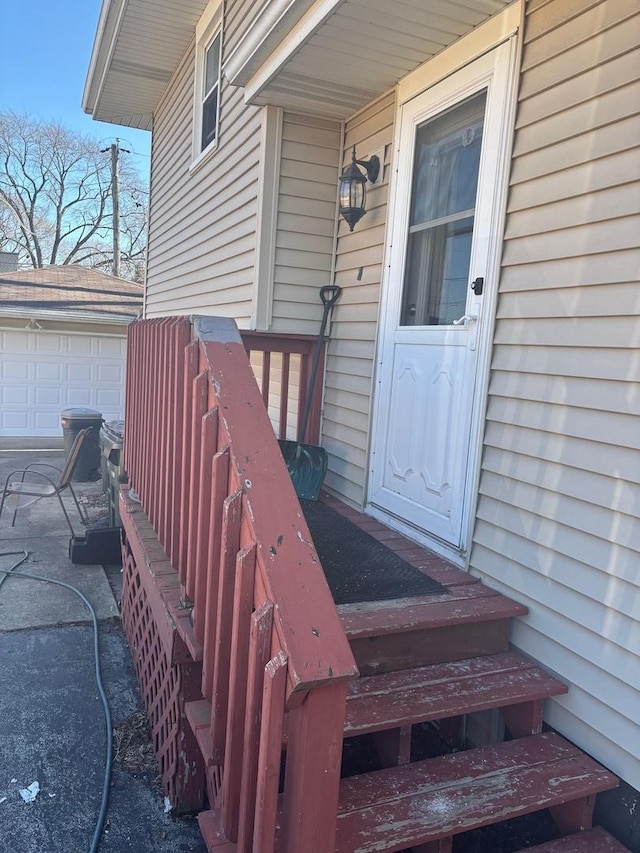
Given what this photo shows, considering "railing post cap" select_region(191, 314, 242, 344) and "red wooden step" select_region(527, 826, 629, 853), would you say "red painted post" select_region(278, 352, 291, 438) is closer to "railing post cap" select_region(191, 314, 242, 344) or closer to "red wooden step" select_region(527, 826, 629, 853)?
"railing post cap" select_region(191, 314, 242, 344)

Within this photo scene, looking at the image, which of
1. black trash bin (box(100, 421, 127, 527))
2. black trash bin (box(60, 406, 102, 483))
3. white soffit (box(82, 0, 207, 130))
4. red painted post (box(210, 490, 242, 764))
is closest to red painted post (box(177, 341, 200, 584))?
red painted post (box(210, 490, 242, 764))

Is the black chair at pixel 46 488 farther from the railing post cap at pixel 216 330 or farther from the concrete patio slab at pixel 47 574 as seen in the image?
the railing post cap at pixel 216 330

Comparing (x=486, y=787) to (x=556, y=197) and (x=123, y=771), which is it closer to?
(x=123, y=771)

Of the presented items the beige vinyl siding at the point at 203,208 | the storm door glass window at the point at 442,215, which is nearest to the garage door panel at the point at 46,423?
the beige vinyl siding at the point at 203,208

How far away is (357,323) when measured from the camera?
12.5 feet

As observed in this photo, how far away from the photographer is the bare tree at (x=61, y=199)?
82.2 feet

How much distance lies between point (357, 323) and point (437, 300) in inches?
31.8

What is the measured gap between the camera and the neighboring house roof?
11.6 metres

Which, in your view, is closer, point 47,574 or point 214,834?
point 214,834

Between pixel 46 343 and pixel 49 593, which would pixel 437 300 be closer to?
pixel 49 593

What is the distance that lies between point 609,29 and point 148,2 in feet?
17.1

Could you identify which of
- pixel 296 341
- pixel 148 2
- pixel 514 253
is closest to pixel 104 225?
pixel 148 2

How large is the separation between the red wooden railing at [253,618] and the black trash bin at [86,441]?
272 inches

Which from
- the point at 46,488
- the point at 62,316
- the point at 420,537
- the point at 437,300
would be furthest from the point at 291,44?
the point at 62,316
